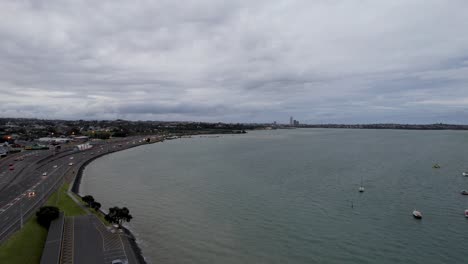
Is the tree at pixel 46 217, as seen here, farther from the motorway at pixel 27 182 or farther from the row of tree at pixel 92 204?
the row of tree at pixel 92 204

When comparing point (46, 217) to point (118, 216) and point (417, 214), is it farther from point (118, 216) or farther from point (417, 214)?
point (417, 214)

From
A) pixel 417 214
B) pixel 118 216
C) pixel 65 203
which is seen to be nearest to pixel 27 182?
pixel 65 203

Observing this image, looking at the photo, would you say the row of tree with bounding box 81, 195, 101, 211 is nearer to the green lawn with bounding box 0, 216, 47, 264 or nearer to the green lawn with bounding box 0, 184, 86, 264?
the green lawn with bounding box 0, 184, 86, 264

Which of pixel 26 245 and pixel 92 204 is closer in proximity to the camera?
pixel 26 245

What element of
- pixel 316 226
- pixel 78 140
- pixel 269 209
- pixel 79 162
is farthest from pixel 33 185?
pixel 78 140

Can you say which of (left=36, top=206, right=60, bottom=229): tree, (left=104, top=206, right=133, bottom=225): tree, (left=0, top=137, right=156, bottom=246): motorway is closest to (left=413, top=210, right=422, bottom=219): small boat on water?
(left=104, top=206, right=133, bottom=225): tree

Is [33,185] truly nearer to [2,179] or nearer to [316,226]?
[2,179]
